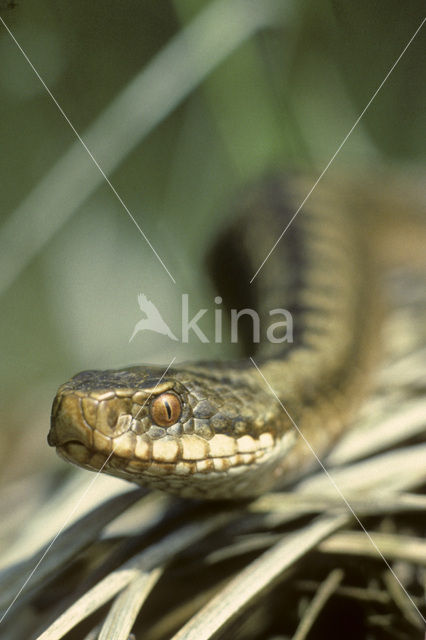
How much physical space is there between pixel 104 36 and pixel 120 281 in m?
1.84

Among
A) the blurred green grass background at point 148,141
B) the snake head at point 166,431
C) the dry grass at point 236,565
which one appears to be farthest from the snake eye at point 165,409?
the blurred green grass background at point 148,141

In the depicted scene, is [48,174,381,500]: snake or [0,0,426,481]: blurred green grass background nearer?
[48,174,381,500]: snake

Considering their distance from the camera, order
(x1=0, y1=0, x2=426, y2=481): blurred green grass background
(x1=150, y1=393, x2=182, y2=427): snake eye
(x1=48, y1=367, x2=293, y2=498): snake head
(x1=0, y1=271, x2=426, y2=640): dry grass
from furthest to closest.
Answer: (x1=0, y1=0, x2=426, y2=481): blurred green grass background < (x1=150, y1=393, x2=182, y2=427): snake eye < (x1=48, y1=367, x2=293, y2=498): snake head < (x1=0, y1=271, x2=426, y2=640): dry grass

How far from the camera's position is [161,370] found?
2.71 m

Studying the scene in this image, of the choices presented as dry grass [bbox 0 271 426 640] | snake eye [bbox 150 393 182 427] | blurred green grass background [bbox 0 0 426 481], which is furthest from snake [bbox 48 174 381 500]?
blurred green grass background [bbox 0 0 426 481]

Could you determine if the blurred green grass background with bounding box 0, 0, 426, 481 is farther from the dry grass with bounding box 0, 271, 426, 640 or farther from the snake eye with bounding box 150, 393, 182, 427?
the snake eye with bounding box 150, 393, 182, 427

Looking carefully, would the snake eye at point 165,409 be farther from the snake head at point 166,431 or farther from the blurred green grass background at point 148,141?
the blurred green grass background at point 148,141

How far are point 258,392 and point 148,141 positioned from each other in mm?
2970

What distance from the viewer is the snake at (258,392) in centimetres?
242

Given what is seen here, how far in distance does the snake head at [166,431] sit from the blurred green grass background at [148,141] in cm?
176

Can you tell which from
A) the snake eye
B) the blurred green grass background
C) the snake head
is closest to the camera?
the snake head

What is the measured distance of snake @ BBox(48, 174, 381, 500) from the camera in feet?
7.95

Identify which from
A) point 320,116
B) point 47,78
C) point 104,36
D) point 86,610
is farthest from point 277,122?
point 86,610

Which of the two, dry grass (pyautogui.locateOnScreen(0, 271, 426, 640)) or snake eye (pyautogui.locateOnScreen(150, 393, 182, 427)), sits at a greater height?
snake eye (pyautogui.locateOnScreen(150, 393, 182, 427))
